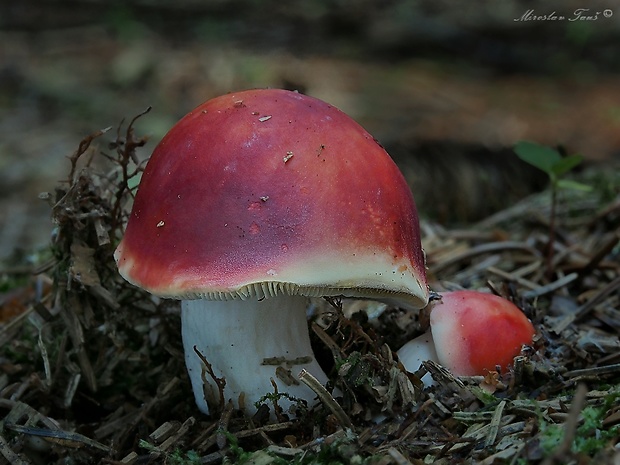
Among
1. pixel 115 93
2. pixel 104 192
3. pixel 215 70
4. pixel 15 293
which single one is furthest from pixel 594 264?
pixel 115 93

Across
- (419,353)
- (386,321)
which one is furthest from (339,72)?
(419,353)

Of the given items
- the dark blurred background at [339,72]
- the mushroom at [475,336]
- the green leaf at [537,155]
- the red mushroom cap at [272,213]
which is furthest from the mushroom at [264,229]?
the dark blurred background at [339,72]

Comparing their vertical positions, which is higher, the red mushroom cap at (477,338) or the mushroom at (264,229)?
the mushroom at (264,229)

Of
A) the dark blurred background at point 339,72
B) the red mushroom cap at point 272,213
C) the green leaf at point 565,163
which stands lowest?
the dark blurred background at point 339,72

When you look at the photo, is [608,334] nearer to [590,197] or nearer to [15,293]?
[590,197]

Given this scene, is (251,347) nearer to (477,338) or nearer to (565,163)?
(477,338)

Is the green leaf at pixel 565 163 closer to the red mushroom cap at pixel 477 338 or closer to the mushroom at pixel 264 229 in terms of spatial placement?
the red mushroom cap at pixel 477 338
